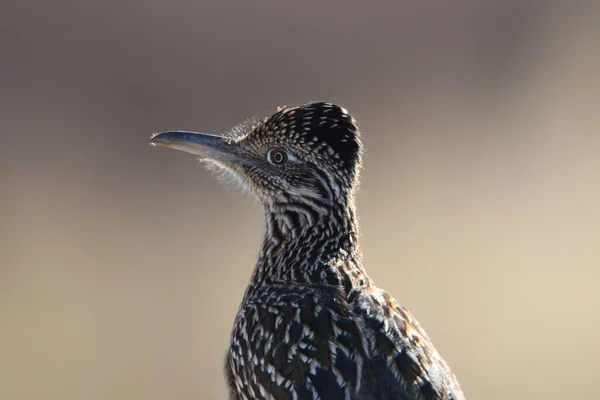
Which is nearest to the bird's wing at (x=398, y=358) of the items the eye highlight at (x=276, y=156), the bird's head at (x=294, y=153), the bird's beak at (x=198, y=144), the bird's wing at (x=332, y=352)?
the bird's wing at (x=332, y=352)

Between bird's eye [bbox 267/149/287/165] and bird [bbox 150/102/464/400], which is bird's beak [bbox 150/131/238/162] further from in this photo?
bird's eye [bbox 267/149/287/165]

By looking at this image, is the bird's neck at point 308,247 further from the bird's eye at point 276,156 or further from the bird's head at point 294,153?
the bird's eye at point 276,156

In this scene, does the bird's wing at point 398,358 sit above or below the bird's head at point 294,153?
below

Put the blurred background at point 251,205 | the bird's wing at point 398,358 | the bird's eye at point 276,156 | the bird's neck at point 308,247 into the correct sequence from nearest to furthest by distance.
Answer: the bird's wing at point 398,358
the bird's neck at point 308,247
the bird's eye at point 276,156
the blurred background at point 251,205

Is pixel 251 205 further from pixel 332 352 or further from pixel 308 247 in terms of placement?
pixel 332 352

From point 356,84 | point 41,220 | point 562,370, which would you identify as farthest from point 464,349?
point 41,220

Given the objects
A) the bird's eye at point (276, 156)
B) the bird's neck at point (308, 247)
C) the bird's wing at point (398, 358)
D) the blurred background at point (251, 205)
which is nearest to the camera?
the bird's wing at point (398, 358)

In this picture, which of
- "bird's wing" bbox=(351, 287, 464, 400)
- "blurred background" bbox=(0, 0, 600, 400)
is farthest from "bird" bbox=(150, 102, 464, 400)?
"blurred background" bbox=(0, 0, 600, 400)

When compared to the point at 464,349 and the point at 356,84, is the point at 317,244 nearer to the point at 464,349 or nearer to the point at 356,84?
the point at 464,349
